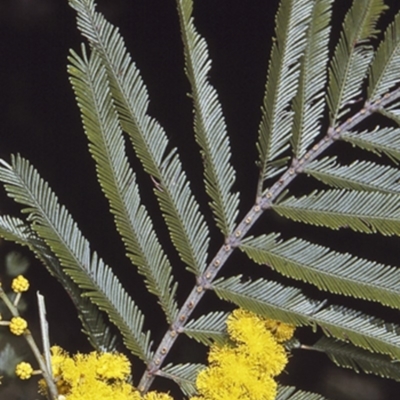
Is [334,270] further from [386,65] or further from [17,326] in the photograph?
[17,326]

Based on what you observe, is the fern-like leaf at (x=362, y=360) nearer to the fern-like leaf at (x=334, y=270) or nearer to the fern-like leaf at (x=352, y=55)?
the fern-like leaf at (x=334, y=270)

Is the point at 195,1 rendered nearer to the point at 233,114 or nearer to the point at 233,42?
the point at 233,42

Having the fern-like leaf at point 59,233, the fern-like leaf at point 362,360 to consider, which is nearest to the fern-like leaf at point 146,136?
the fern-like leaf at point 59,233

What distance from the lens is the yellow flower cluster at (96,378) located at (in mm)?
932

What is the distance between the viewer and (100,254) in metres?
1.29

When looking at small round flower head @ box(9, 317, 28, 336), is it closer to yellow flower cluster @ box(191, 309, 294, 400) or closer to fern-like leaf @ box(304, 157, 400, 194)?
yellow flower cluster @ box(191, 309, 294, 400)

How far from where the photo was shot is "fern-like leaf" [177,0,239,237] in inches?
36.7

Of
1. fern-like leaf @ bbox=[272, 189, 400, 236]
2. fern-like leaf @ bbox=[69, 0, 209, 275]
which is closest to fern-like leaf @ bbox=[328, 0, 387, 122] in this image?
fern-like leaf @ bbox=[272, 189, 400, 236]

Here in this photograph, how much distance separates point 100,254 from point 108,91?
A: 1.43ft

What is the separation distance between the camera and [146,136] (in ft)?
3.11

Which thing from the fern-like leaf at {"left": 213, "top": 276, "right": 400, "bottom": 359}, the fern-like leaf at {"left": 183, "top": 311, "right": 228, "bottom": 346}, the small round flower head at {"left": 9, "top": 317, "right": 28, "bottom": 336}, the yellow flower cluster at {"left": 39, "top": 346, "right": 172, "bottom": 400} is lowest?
the yellow flower cluster at {"left": 39, "top": 346, "right": 172, "bottom": 400}

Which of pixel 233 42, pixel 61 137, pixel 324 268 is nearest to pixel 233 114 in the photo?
pixel 233 42

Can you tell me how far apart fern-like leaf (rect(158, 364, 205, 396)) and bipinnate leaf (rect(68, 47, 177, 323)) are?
0.11 meters

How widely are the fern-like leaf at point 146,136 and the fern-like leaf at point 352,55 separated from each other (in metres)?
0.23
